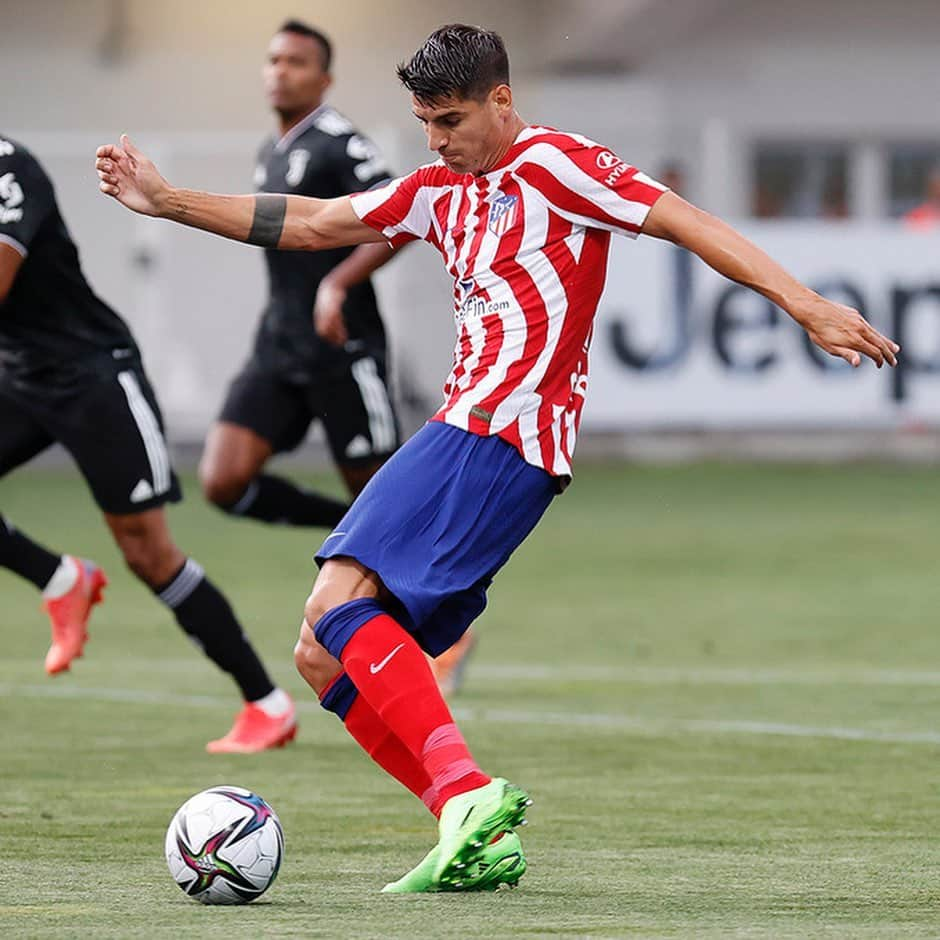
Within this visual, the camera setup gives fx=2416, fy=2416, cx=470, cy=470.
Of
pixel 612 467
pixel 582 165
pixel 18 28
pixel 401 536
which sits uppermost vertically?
pixel 18 28

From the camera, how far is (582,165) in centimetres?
533

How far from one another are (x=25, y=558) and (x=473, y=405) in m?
3.09

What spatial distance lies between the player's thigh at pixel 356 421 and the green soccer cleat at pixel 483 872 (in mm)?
4124

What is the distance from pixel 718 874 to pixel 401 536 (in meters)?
1.05

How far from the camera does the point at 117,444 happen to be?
7566 millimetres

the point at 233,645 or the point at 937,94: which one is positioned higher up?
the point at 937,94

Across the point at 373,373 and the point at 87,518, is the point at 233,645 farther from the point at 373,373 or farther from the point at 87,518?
the point at 87,518

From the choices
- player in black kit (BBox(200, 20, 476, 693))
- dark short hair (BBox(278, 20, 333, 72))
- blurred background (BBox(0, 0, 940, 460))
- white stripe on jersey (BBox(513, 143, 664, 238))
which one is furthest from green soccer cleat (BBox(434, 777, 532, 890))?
blurred background (BBox(0, 0, 940, 460))

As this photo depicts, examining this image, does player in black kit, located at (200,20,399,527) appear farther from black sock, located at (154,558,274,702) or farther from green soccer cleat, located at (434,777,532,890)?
green soccer cleat, located at (434,777,532,890)

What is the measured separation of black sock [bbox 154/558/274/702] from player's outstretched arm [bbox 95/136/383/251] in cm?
222

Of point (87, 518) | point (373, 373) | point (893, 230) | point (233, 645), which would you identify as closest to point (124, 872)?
point (233, 645)

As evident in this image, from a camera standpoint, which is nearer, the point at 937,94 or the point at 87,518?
the point at 87,518

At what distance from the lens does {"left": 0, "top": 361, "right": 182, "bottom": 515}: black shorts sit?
757 cm

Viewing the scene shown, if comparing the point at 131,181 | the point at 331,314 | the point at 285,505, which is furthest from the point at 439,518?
the point at 285,505
